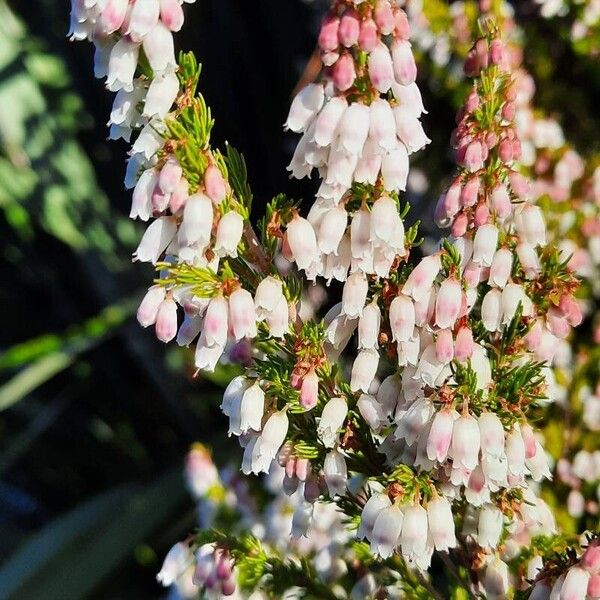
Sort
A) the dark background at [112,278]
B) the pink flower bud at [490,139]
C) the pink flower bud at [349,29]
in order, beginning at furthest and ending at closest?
1. the dark background at [112,278]
2. the pink flower bud at [490,139]
3. the pink flower bud at [349,29]

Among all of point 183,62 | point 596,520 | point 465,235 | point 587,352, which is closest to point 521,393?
point 465,235

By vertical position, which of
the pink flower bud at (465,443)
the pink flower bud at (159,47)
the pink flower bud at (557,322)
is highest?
the pink flower bud at (159,47)

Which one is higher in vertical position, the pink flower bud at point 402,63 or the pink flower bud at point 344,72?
the pink flower bud at point 344,72

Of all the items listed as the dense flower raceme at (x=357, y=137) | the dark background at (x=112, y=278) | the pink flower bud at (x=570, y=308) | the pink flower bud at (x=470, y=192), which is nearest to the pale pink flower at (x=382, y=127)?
the dense flower raceme at (x=357, y=137)

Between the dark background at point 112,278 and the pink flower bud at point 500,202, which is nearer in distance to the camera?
the pink flower bud at point 500,202

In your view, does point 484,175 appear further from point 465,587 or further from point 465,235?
A: point 465,587

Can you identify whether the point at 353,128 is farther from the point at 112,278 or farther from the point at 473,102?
the point at 112,278

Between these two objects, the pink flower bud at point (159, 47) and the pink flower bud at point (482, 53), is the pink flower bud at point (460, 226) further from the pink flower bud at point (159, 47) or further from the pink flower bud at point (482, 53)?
the pink flower bud at point (159, 47)
